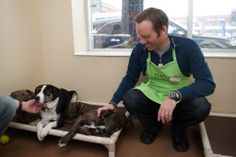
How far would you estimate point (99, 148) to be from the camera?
186cm

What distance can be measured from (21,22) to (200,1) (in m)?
1.57

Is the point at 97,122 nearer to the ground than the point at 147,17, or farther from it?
nearer to the ground

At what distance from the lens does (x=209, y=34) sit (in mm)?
2398

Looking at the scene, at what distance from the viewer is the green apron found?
176 centimetres

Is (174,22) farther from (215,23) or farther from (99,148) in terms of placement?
(99,148)

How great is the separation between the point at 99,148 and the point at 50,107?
48 cm

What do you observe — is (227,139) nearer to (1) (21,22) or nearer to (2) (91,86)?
(2) (91,86)

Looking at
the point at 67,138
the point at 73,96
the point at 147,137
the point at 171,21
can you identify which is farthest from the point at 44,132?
the point at 171,21

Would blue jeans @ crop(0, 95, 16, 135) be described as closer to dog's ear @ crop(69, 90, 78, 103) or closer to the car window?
dog's ear @ crop(69, 90, 78, 103)

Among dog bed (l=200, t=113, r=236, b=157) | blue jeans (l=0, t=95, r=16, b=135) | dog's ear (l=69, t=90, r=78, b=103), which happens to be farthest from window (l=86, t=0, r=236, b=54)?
blue jeans (l=0, t=95, r=16, b=135)

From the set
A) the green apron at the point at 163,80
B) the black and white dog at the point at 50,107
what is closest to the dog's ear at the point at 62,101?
the black and white dog at the point at 50,107

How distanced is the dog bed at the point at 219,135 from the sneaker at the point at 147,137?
0.34m

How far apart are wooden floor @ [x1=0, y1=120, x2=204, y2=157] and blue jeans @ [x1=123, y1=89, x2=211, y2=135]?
0.13 m

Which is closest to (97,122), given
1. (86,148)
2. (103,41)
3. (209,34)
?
(86,148)
